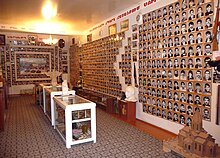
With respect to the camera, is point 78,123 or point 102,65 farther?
point 102,65

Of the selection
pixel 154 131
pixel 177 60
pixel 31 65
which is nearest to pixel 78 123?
pixel 154 131

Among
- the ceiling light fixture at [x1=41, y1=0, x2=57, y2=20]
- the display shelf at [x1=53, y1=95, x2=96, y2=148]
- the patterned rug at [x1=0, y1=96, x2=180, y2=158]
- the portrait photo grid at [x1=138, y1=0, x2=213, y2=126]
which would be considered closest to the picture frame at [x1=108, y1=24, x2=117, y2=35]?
the portrait photo grid at [x1=138, y1=0, x2=213, y2=126]

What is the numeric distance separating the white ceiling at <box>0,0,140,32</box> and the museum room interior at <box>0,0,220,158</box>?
1.0 inches

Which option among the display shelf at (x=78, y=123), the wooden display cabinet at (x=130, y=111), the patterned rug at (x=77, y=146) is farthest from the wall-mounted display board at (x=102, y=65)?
the display shelf at (x=78, y=123)

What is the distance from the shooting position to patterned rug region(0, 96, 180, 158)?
9.36 feet

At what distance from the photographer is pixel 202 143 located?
7.96 feet

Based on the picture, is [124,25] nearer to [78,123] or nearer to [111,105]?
[111,105]

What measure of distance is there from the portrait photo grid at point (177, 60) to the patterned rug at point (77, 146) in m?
0.77

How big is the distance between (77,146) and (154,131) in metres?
1.60

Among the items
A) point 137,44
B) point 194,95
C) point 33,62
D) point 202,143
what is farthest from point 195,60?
point 33,62

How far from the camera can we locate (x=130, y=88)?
4582 millimetres

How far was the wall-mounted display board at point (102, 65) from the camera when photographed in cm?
555

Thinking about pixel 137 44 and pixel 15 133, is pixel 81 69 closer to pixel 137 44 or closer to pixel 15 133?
pixel 137 44

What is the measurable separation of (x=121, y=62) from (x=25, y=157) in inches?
132
